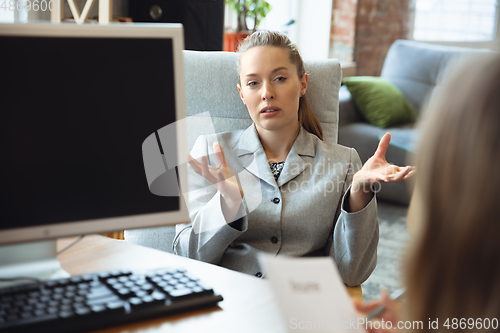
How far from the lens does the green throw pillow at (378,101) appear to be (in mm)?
3371

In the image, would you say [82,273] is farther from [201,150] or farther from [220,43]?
[220,43]

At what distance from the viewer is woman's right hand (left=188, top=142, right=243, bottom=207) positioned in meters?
0.98

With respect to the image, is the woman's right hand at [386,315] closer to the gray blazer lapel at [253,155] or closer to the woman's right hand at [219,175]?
the woman's right hand at [219,175]

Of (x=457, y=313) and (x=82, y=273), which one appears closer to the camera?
(x=457, y=313)

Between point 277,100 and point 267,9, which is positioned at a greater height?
point 267,9

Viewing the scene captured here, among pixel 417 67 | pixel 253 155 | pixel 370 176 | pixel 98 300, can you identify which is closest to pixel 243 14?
pixel 417 67

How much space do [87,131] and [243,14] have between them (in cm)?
264

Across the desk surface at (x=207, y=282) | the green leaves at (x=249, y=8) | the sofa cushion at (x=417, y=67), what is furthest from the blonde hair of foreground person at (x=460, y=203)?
the sofa cushion at (x=417, y=67)

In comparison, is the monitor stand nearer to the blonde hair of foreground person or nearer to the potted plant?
the blonde hair of foreground person

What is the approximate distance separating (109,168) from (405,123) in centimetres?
305

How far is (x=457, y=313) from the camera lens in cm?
48

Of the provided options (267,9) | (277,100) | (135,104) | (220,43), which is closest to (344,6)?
(267,9)

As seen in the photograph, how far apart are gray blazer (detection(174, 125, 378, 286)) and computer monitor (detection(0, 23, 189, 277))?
0.36 metres

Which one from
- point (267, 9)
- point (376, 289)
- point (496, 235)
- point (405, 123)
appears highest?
point (267, 9)
